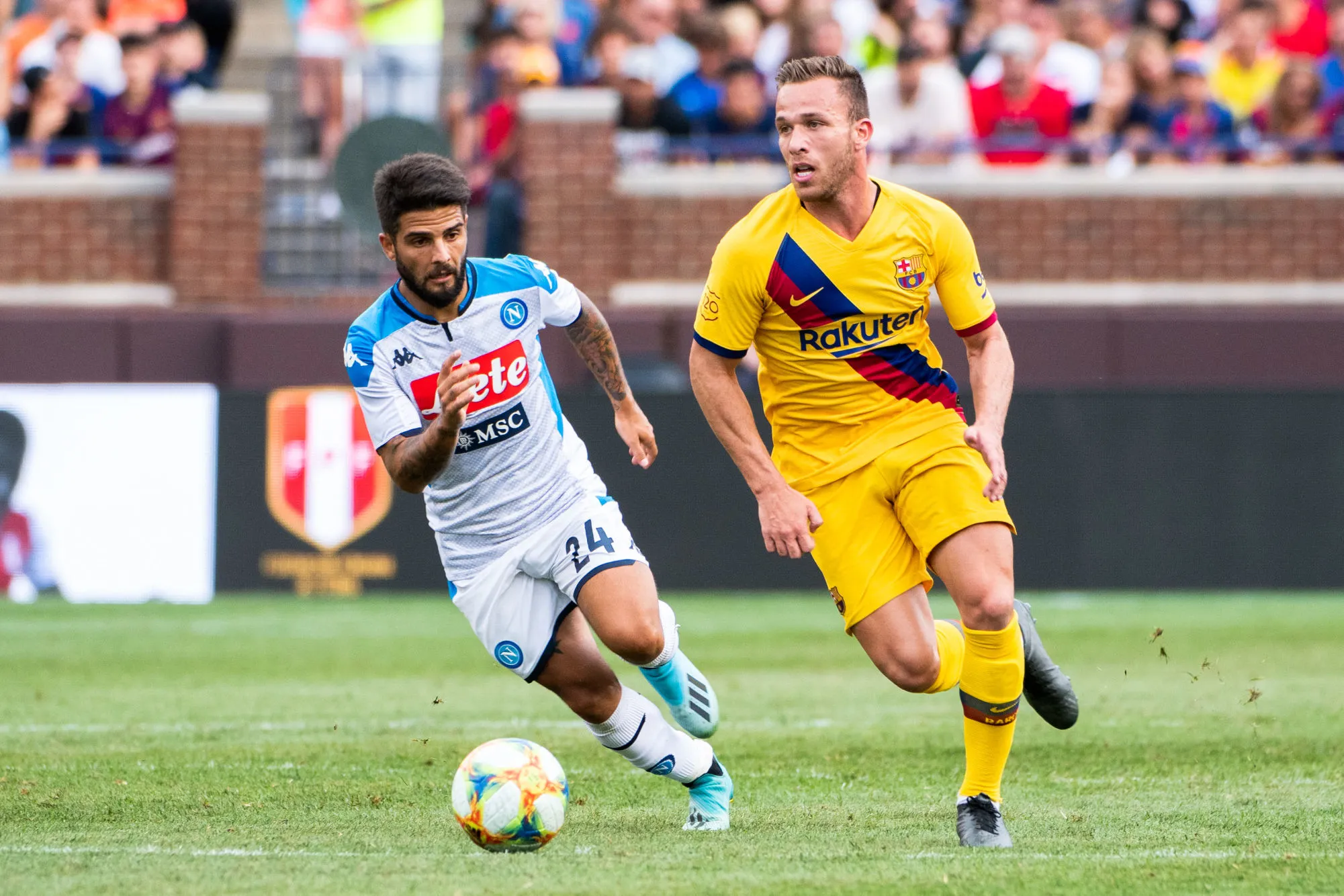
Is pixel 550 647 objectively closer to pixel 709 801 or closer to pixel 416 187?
pixel 709 801

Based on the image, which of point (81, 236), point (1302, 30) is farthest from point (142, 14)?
point (1302, 30)

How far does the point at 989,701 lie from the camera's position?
6152mm

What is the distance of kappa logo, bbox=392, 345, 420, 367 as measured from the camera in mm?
6320

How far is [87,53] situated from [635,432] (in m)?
13.5

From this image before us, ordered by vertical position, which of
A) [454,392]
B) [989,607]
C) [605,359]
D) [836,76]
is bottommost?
[989,607]

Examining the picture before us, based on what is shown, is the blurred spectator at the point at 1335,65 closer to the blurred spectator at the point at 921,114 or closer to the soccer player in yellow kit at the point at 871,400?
the blurred spectator at the point at 921,114

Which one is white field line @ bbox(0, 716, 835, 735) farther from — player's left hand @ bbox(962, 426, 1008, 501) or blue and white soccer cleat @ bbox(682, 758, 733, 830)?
player's left hand @ bbox(962, 426, 1008, 501)

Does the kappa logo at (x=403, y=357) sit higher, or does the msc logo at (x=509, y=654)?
the kappa logo at (x=403, y=357)

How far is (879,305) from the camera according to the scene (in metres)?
6.46

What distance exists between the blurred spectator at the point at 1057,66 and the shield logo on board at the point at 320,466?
6773 millimetres

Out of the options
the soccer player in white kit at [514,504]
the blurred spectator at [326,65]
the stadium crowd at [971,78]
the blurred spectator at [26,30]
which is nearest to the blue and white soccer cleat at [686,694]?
the soccer player in white kit at [514,504]

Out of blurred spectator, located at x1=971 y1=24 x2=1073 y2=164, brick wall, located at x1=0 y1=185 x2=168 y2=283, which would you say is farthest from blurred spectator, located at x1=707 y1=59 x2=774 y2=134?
brick wall, located at x1=0 y1=185 x2=168 y2=283

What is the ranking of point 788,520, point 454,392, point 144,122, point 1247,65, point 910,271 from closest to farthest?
point 454,392 → point 788,520 → point 910,271 → point 1247,65 → point 144,122

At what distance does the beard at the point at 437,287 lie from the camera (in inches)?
244
